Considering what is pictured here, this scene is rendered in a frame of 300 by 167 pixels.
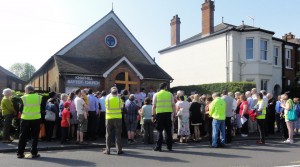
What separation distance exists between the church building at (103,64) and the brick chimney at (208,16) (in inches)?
265

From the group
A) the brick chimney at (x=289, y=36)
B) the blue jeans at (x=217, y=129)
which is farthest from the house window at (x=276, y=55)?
the blue jeans at (x=217, y=129)

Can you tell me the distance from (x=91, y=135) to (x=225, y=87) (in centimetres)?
1489

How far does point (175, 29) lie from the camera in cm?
3562

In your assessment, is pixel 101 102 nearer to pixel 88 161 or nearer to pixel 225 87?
pixel 88 161

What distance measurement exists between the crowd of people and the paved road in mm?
576

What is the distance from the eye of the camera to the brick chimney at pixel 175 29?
117ft

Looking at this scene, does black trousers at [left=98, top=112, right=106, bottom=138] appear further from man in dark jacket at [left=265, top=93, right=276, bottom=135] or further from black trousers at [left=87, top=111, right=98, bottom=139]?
man in dark jacket at [left=265, top=93, right=276, bottom=135]

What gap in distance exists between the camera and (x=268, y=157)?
952 cm

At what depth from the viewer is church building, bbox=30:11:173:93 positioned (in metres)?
23.7

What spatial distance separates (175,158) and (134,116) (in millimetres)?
3618

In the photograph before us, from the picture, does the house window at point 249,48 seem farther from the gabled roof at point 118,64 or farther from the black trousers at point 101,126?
the black trousers at point 101,126

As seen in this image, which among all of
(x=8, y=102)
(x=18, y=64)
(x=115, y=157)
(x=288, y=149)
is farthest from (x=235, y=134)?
(x=18, y=64)

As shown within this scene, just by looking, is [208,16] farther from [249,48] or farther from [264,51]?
[264,51]

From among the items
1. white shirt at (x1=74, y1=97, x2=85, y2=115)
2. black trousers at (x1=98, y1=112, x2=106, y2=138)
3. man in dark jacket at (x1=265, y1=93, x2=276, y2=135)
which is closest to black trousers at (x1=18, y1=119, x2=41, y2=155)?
white shirt at (x1=74, y1=97, x2=85, y2=115)
